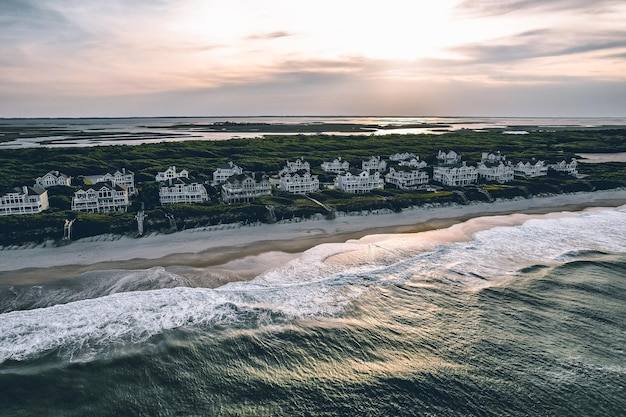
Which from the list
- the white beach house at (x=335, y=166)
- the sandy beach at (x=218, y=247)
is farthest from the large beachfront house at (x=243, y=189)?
the white beach house at (x=335, y=166)

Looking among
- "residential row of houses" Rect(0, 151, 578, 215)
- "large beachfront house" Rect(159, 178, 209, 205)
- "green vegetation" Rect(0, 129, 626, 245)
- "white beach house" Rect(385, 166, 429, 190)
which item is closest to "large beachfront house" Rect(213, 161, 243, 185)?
"residential row of houses" Rect(0, 151, 578, 215)

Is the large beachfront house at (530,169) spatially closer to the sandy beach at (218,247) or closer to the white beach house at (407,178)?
the white beach house at (407,178)

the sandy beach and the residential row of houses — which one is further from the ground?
the residential row of houses

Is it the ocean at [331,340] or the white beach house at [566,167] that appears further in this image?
the white beach house at [566,167]

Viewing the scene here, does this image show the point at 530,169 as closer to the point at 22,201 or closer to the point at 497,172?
the point at 497,172

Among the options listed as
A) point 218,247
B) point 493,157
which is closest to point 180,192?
point 218,247

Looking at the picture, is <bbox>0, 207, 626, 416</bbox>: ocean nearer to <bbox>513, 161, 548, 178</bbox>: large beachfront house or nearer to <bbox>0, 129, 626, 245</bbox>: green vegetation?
<bbox>0, 129, 626, 245</bbox>: green vegetation

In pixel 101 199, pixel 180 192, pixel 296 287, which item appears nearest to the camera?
pixel 296 287
